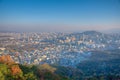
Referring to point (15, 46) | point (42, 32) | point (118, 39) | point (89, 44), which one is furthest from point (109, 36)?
point (15, 46)

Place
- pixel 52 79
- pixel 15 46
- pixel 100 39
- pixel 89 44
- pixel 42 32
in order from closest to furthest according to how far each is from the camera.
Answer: pixel 52 79, pixel 15 46, pixel 89 44, pixel 100 39, pixel 42 32

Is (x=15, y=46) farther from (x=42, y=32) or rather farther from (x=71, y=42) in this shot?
(x=42, y=32)

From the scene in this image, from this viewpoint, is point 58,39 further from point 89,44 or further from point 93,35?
point 93,35

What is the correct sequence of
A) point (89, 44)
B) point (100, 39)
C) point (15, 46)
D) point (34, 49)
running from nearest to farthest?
1. point (15, 46)
2. point (34, 49)
3. point (89, 44)
4. point (100, 39)

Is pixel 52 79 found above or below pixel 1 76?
below

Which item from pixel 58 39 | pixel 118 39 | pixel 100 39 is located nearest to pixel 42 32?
pixel 58 39

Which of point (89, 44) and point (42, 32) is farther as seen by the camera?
point (42, 32)

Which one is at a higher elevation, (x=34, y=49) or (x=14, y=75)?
(x=14, y=75)

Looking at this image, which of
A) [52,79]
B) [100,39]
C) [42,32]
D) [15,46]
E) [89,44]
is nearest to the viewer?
[52,79]

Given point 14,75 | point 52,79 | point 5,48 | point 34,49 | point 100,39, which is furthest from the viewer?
point 100,39
